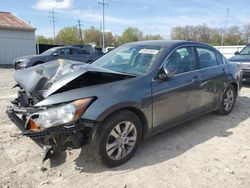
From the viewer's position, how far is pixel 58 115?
2.73 metres

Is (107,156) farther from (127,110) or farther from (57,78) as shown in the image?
(57,78)

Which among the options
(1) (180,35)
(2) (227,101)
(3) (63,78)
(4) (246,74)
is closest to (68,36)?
(1) (180,35)

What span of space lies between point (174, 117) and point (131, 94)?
41.4 inches

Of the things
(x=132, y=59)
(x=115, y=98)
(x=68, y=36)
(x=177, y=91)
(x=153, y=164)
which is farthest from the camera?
(x=68, y=36)

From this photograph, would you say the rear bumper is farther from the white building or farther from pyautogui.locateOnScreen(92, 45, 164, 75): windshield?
the white building

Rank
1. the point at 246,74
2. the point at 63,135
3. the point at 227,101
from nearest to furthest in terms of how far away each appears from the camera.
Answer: the point at 63,135 → the point at 227,101 → the point at 246,74

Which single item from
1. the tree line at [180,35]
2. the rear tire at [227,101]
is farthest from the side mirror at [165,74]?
the tree line at [180,35]

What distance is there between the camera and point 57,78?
10.8ft

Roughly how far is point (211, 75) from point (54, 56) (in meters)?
9.85

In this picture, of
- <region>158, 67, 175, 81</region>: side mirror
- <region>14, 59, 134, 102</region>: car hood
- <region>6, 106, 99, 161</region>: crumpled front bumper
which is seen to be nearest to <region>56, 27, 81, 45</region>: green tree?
<region>14, 59, 134, 102</region>: car hood

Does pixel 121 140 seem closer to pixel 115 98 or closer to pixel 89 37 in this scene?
pixel 115 98

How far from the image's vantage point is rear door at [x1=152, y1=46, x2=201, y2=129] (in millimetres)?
3535

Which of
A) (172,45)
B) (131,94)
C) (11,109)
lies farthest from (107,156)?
(172,45)

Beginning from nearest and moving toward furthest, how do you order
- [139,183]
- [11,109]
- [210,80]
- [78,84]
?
[139,183] < [78,84] < [11,109] < [210,80]
